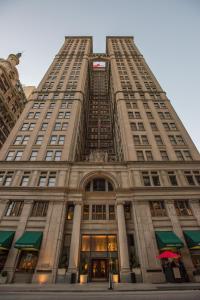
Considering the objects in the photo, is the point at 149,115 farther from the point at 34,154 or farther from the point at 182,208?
the point at 34,154

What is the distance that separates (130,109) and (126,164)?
16.1 metres

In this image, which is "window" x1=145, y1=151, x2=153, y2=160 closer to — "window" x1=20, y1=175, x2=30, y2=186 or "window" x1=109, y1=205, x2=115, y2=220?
"window" x1=109, y1=205, x2=115, y2=220

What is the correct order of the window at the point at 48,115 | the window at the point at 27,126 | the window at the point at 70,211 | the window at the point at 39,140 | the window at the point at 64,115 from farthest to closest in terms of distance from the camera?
1. the window at the point at 48,115
2. the window at the point at 64,115
3. the window at the point at 27,126
4. the window at the point at 39,140
5. the window at the point at 70,211

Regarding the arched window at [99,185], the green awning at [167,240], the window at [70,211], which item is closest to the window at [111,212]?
the arched window at [99,185]

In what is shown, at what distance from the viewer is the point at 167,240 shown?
19.6 metres

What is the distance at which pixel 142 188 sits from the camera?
24.5 metres

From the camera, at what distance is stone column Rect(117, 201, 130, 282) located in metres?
18.6

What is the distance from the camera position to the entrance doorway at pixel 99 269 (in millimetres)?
20656

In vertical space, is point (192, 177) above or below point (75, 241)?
above

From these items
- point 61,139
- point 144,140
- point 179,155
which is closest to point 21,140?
point 61,139

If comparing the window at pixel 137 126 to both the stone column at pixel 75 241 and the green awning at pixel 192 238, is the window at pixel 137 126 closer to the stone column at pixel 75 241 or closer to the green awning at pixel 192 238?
the stone column at pixel 75 241

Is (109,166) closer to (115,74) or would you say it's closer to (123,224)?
(123,224)

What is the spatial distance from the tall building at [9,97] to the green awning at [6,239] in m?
30.7

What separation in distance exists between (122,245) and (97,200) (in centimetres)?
723
